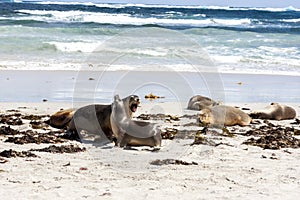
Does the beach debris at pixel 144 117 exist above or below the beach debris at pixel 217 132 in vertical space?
below

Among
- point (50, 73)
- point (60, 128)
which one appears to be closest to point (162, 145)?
point (60, 128)

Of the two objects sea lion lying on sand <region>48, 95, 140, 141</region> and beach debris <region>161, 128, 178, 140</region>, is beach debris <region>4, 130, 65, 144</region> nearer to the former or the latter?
sea lion lying on sand <region>48, 95, 140, 141</region>

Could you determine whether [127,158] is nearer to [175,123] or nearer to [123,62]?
[175,123]

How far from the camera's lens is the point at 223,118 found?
29.1ft

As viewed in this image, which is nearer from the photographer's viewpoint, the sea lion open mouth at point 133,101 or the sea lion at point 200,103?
the sea lion open mouth at point 133,101

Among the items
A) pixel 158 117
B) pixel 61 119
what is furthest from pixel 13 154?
pixel 158 117

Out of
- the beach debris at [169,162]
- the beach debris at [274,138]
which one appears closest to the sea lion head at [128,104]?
the beach debris at [169,162]

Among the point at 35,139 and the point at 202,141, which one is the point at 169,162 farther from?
the point at 35,139

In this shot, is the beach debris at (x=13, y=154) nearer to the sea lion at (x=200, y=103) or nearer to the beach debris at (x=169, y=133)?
the beach debris at (x=169, y=133)

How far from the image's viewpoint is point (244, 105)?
35.8 ft

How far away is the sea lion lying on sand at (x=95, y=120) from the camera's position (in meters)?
7.21

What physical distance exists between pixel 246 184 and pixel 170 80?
877cm

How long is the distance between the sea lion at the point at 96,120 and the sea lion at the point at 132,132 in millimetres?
182

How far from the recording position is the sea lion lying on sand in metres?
7.21
